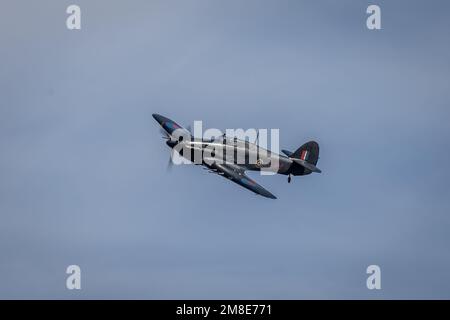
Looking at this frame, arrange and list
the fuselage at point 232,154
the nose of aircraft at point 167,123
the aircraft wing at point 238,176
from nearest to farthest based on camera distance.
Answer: the aircraft wing at point 238,176, the fuselage at point 232,154, the nose of aircraft at point 167,123

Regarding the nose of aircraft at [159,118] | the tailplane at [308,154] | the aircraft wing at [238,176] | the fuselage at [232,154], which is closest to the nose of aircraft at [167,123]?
the nose of aircraft at [159,118]

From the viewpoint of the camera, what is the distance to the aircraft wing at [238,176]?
89.4 m

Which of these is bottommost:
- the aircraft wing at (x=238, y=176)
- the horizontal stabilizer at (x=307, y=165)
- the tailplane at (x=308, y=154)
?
the aircraft wing at (x=238, y=176)

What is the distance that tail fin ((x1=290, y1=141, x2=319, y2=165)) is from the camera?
98812 mm

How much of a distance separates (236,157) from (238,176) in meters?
2.88

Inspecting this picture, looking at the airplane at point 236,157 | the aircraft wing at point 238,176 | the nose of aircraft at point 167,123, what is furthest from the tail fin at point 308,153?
the nose of aircraft at point 167,123

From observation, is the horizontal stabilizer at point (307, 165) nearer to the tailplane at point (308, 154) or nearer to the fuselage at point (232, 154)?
the tailplane at point (308, 154)

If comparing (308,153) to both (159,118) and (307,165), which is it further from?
(159,118)

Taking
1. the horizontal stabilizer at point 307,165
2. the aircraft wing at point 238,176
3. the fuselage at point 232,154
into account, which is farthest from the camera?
the horizontal stabilizer at point 307,165

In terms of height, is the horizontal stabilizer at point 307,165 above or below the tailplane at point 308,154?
below

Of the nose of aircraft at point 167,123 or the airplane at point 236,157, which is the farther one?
the nose of aircraft at point 167,123

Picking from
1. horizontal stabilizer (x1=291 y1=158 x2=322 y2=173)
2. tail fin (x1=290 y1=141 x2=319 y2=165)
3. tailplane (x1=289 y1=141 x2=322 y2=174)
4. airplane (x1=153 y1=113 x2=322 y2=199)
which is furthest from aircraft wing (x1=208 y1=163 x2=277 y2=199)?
tail fin (x1=290 y1=141 x2=319 y2=165)
